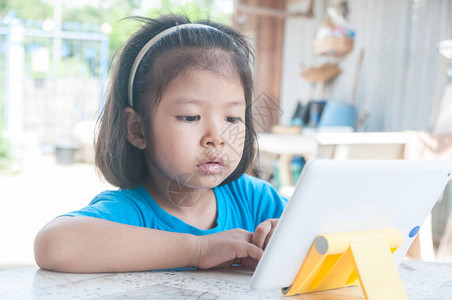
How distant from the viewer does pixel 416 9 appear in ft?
14.5

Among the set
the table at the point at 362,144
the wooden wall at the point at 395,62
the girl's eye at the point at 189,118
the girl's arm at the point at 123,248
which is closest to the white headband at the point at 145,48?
the girl's eye at the point at 189,118

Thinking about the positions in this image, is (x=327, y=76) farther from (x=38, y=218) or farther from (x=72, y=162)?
(x=72, y=162)

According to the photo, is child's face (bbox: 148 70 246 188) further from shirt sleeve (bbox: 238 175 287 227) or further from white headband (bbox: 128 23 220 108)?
shirt sleeve (bbox: 238 175 287 227)

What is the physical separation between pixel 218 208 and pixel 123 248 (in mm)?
397

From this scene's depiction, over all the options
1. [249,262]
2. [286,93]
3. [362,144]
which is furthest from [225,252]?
[286,93]

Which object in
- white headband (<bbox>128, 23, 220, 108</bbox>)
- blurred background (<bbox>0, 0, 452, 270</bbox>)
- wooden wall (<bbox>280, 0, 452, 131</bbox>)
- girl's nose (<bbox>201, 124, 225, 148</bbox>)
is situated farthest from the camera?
wooden wall (<bbox>280, 0, 452, 131</bbox>)

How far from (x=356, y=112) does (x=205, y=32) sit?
4495mm

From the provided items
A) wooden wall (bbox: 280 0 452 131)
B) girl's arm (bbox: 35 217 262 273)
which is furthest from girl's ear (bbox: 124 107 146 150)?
wooden wall (bbox: 280 0 452 131)

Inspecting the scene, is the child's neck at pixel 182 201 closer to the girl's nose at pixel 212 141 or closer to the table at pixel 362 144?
the girl's nose at pixel 212 141

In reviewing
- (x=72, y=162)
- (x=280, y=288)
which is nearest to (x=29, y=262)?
(x=280, y=288)

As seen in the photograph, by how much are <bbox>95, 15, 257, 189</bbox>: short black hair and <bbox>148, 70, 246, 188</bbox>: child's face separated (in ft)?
0.11

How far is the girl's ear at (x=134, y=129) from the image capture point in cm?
108

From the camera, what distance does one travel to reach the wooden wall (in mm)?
4156

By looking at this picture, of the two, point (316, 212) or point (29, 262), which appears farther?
point (29, 262)
